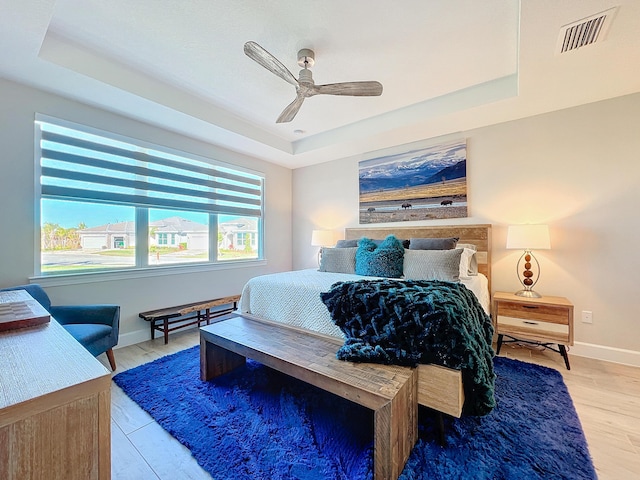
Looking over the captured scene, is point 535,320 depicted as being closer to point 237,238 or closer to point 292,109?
point 292,109

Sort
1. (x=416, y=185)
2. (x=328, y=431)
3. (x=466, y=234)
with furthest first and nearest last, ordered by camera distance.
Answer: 1. (x=416, y=185)
2. (x=466, y=234)
3. (x=328, y=431)

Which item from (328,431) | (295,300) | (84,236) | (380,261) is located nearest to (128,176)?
(84,236)

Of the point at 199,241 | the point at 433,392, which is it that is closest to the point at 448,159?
the point at 433,392

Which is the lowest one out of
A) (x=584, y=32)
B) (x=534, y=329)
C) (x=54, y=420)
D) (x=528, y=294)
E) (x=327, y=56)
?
(x=534, y=329)

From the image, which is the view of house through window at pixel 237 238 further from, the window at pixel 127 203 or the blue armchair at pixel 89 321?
the blue armchair at pixel 89 321

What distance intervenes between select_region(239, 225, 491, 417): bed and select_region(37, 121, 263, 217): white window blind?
5.61ft

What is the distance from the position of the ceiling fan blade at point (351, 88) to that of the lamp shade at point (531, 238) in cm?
192

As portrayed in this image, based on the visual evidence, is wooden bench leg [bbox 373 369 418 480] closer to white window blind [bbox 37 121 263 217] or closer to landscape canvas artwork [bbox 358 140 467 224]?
landscape canvas artwork [bbox 358 140 467 224]

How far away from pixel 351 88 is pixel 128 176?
2547mm

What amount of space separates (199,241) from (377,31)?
3110 millimetres

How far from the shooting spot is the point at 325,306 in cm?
204

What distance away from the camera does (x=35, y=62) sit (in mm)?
2100

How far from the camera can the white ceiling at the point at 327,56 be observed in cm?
182

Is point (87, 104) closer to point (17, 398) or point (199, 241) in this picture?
point (199, 241)
